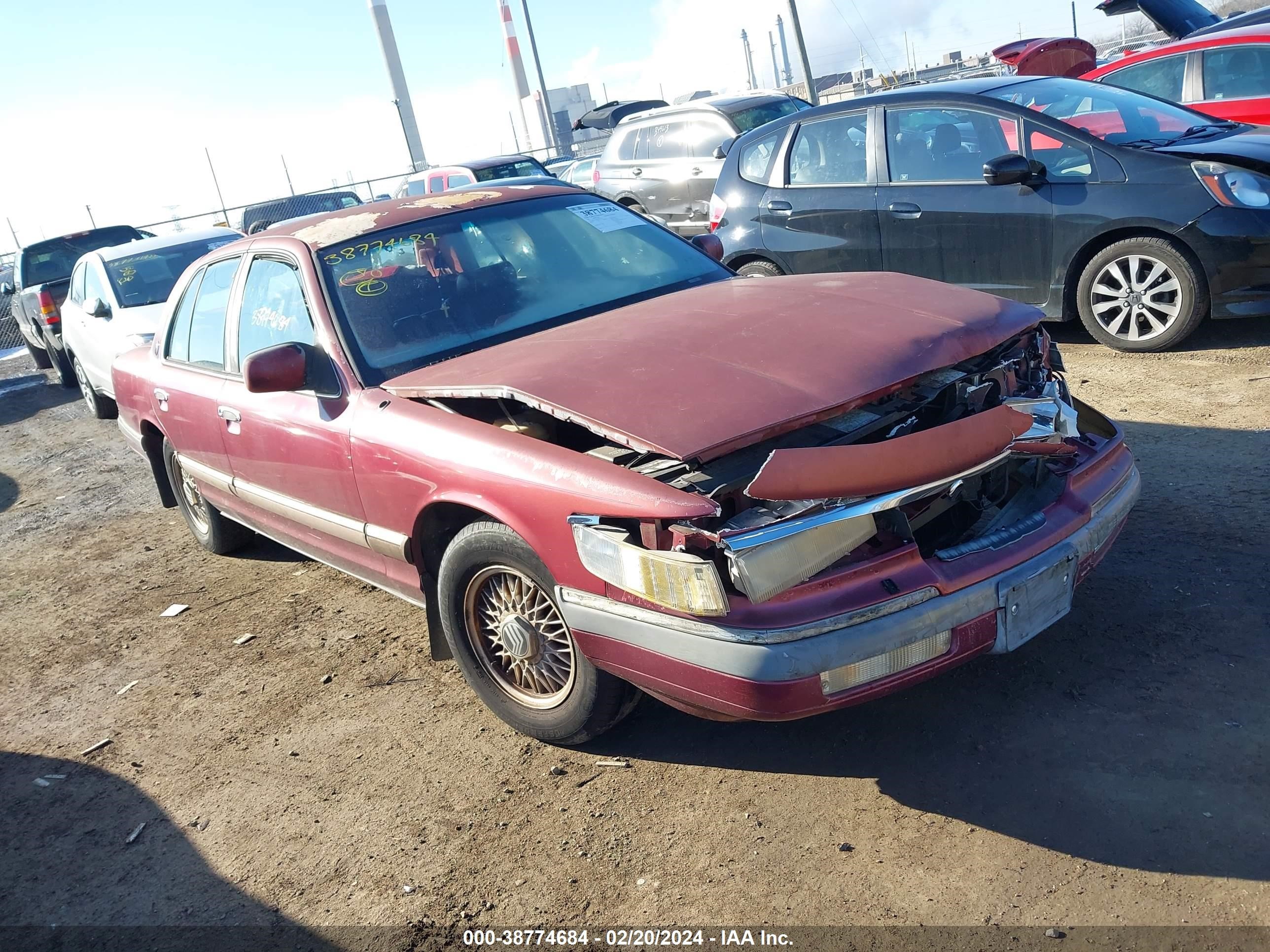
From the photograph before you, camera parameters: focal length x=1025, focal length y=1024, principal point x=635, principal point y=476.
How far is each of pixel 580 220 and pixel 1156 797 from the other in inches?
121

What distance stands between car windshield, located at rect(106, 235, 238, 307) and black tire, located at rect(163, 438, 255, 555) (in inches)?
149

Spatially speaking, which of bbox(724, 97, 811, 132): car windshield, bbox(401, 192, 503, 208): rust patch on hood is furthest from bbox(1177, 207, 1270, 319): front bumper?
bbox(724, 97, 811, 132): car windshield

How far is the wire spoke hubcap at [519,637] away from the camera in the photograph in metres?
3.13

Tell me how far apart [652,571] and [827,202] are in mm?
5231

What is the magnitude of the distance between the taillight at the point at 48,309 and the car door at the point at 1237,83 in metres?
12.4

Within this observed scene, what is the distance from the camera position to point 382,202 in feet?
14.8

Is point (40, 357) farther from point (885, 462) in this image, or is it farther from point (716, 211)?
point (885, 462)

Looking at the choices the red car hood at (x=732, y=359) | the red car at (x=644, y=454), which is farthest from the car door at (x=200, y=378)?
the red car hood at (x=732, y=359)

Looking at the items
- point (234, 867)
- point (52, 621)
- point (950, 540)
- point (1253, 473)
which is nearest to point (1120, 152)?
point (1253, 473)

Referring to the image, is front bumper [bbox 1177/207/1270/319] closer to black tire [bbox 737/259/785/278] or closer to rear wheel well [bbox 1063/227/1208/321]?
rear wheel well [bbox 1063/227/1208/321]

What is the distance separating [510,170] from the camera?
1655 cm

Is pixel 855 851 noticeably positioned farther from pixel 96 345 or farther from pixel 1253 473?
pixel 96 345

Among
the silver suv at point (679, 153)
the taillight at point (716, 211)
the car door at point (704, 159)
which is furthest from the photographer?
the silver suv at point (679, 153)

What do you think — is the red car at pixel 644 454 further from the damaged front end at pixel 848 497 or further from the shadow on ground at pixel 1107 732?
the shadow on ground at pixel 1107 732
